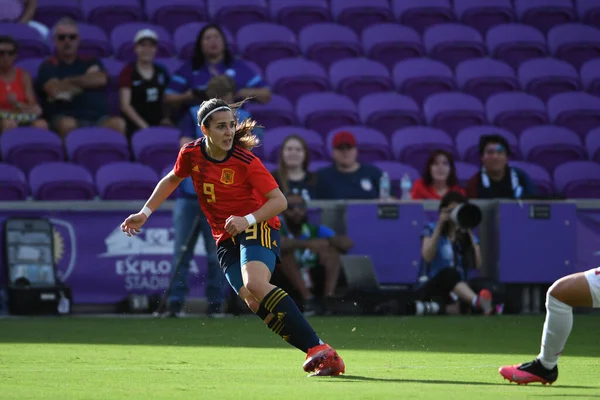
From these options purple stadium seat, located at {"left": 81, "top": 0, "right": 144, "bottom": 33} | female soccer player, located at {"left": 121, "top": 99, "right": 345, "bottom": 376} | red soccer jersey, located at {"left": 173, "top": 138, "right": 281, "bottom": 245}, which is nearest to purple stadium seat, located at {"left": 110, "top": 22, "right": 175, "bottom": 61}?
purple stadium seat, located at {"left": 81, "top": 0, "right": 144, "bottom": 33}

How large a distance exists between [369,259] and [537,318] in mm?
1821

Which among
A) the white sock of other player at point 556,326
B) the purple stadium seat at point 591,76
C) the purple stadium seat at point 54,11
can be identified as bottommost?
the white sock of other player at point 556,326

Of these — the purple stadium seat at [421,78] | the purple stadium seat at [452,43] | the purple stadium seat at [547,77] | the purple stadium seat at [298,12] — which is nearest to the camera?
the purple stadium seat at [421,78]

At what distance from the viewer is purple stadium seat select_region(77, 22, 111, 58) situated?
14.8m

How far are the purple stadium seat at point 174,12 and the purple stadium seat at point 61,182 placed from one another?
3.61 metres

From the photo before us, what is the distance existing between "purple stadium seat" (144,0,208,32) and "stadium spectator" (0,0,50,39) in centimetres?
143

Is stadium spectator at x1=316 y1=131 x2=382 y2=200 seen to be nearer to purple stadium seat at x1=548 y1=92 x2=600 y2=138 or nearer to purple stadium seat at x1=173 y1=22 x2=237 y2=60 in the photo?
purple stadium seat at x1=173 y1=22 x2=237 y2=60

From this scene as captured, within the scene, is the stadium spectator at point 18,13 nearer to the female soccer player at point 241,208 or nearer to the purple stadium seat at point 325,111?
the purple stadium seat at point 325,111

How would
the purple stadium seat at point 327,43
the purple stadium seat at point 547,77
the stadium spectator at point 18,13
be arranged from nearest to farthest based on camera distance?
the stadium spectator at point 18,13, the purple stadium seat at point 327,43, the purple stadium seat at point 547,77

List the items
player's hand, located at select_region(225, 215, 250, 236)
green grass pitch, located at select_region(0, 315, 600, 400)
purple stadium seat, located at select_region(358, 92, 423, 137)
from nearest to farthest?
green grass pitch, located at select_region(0, 315, 600, 400) < player's hand, located at select_region(225, 215, 250, 236) < purple stadium seat, located at select_region(358, 92, 423, 137)

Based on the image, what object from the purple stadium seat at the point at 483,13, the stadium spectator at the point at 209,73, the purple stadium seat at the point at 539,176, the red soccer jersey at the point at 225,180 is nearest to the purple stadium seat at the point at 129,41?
the stadium spectator at the point at 209,73

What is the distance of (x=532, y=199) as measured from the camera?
1263cm

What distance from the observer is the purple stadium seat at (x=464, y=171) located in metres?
13.7

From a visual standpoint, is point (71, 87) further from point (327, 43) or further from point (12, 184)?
point (327, 43)
